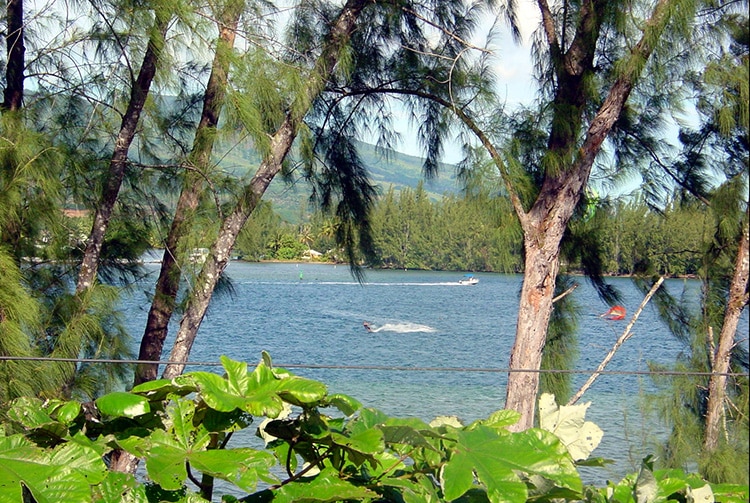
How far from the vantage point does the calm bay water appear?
244 inches

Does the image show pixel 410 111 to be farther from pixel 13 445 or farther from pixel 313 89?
pixel 13 445

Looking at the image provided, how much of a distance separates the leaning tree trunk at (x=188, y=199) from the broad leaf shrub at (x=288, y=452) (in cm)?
255

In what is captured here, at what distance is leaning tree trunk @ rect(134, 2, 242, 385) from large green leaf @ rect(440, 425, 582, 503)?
8.86ft

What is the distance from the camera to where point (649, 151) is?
4484 millimetres

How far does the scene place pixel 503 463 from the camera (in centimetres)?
90

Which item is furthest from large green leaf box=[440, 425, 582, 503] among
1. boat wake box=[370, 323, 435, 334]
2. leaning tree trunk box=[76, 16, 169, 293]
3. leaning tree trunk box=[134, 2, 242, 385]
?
boat wake box=[370, 323, 435, 334]

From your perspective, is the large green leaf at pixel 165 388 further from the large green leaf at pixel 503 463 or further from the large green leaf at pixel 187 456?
the large green leaf at pixel 503 463

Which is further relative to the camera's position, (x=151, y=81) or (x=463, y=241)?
(x=463, y=241)

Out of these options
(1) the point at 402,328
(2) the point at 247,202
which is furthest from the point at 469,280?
(2) the point at 247,202

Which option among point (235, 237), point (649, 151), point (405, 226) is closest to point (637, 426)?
point (649, 151)

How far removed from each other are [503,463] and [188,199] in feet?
10.9

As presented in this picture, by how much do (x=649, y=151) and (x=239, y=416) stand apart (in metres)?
3.94

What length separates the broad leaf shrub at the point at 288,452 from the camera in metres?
0.90

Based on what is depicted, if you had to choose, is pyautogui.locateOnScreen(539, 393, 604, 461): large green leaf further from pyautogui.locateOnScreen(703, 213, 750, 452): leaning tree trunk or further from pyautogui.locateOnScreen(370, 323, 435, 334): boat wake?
pyautogui.locateOnScreen(370, 323, 435, 334): boat wake
